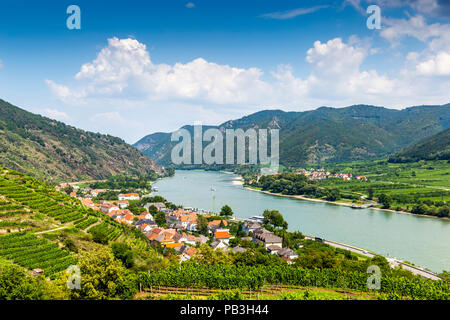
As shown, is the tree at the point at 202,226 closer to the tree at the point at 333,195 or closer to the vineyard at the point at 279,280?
the vineyard at the point at 279,280

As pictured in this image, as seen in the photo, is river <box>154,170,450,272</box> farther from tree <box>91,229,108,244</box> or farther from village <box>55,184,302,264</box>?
tree <box>91,229,108,244</box>

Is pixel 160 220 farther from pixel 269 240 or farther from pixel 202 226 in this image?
pixel 269 240

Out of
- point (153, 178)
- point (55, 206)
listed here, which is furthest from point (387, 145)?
point (55, 206)

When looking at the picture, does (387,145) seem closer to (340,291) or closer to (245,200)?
(245,200)

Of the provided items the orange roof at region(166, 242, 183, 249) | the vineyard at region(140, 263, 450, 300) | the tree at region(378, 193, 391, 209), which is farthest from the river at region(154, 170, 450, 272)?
the orange roof at region(166, 242, 183, 249)

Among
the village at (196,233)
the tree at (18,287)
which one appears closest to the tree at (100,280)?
the tree at (18,287)
